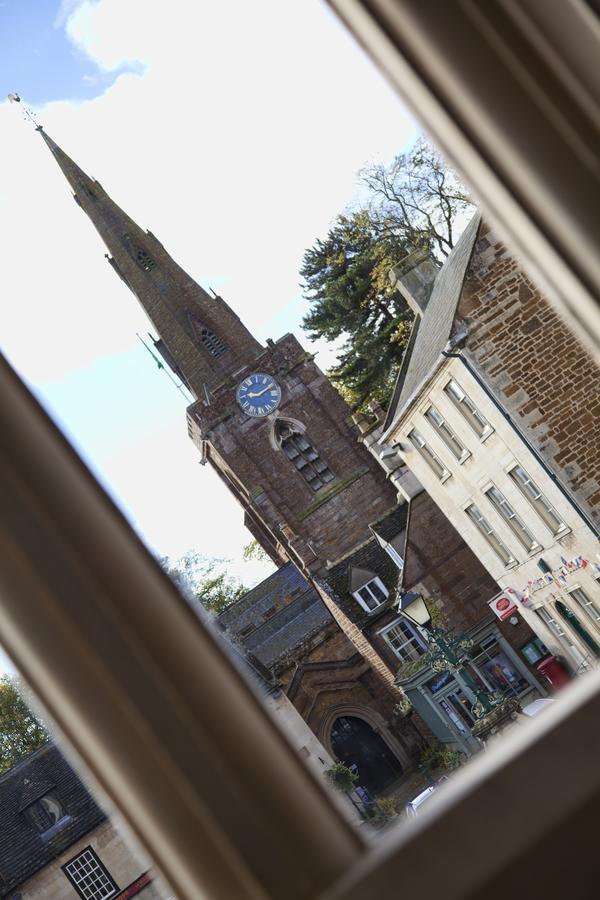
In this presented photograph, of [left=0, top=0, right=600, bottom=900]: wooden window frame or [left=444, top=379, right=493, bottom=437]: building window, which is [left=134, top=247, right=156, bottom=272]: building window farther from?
[left=0, top=0, right=600, bottom=900]: wooden window frame

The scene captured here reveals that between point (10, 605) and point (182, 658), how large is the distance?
0.27 metres

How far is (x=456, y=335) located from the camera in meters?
19.2

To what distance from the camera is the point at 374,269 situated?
3906 cm

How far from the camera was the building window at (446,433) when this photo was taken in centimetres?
2177

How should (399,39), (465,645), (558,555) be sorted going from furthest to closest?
1. (465,645)
2. (558,555)
3. (399,39)

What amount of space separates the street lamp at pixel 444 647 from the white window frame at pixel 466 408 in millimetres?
4832

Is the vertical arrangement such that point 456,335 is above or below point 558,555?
above

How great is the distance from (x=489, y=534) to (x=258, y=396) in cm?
2102

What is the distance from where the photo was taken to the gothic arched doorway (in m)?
36.3

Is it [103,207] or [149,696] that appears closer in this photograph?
[149,696]

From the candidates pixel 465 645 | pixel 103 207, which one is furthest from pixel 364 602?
pixel 103 207

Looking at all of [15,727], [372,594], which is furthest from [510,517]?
[15,727]

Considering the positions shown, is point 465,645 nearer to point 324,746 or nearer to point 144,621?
point 324,746

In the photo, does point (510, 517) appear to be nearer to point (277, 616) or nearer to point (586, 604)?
point (586, 604)
